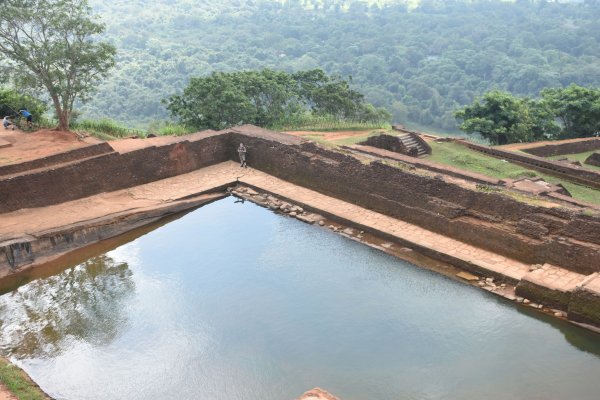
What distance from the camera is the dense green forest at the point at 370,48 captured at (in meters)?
38.8

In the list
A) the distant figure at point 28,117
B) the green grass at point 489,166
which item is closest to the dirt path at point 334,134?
the green grass at point 489,166

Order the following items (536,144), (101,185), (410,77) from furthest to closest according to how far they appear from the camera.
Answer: (410,77)
(536,144)
(101,185)

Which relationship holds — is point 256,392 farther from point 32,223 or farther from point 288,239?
point 32,223

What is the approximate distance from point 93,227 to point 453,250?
6.61m

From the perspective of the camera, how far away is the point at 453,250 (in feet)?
30.2

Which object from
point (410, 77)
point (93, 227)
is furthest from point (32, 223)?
point (410, 77)

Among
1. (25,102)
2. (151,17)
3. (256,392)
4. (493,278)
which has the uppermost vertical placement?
(151,17)

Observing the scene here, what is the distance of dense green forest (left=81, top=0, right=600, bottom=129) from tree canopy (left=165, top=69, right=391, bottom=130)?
2.29 metres

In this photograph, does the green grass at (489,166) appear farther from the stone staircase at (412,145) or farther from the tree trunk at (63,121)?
the tree trunk at (63,121)

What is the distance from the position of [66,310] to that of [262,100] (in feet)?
46.4

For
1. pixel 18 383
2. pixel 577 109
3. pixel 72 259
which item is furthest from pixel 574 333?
pixel 577 109

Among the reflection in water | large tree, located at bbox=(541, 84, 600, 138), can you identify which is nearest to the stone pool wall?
the reflection in water

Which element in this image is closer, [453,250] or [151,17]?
[453,250]

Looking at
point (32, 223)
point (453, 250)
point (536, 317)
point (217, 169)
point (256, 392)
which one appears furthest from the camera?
point (217, 169)
